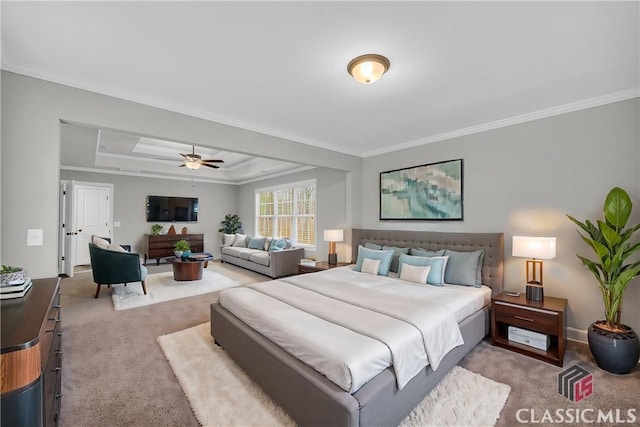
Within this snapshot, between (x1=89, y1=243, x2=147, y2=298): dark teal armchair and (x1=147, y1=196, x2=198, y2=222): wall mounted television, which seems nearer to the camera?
(x1=89, y1=243, x2=147, y2=298): dark teal armchair

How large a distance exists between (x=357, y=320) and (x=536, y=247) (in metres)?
2.12

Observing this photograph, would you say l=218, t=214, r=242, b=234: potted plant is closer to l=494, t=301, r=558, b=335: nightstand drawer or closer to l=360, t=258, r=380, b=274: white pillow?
l=360, t=258, r=380, b=274: white pillow

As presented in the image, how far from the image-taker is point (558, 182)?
10.0ft

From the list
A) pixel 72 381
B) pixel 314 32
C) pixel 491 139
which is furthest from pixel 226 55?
pixel 491 139

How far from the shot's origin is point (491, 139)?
3.56 m

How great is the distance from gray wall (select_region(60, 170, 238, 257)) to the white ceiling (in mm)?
5603

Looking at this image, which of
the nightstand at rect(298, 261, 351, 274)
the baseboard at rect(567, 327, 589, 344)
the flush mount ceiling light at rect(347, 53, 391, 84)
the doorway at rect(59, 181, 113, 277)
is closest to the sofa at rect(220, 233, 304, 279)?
the nightstand at rect(298, 261, 351, 274)

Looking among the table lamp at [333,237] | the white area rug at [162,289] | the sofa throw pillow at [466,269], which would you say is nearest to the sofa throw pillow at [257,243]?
the white area rug at [162,289]

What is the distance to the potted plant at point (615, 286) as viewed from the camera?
7.61 feet

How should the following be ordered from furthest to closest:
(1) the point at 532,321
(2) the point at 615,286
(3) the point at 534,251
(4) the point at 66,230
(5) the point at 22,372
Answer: (4) the point at 66,230 < (3) the point at 534,251 < (1) the point at 532,321 < (2) the point at 615,286 < (5) the point at 22,372

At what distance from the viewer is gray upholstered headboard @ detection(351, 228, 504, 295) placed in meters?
3.35

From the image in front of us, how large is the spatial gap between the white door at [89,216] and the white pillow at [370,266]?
6.75 meters

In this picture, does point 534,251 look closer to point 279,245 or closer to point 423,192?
point 423,192

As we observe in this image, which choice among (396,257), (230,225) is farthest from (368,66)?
(230,225)
